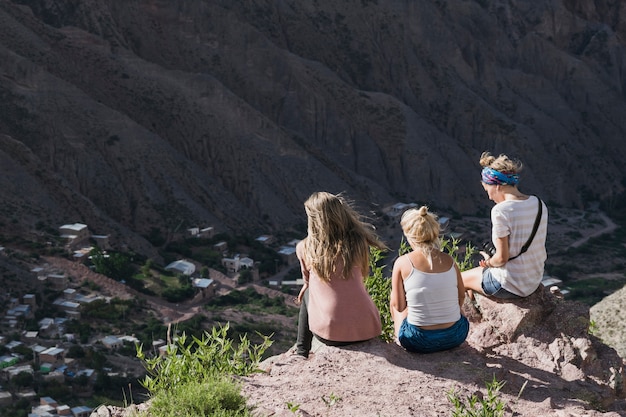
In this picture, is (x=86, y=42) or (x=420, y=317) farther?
(x=86, y=42)

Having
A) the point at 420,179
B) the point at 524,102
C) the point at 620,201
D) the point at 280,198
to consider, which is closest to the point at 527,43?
the point at 524,102

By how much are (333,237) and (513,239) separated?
5.28 ft

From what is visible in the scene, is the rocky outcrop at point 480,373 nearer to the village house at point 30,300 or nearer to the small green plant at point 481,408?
the small green plant at point 481,408

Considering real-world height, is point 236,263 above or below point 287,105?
below

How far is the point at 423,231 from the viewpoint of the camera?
22.5ft

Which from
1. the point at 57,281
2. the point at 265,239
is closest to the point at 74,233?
the point at 57,281

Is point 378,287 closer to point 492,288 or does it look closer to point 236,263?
point 492,288

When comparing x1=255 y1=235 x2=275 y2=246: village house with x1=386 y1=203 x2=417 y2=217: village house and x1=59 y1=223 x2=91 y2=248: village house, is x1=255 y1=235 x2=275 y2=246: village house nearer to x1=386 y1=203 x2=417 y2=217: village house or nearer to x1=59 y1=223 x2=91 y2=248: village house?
x1=386 y1=203 x2=417 y2=217: village house

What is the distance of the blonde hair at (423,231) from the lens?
686 centimetres

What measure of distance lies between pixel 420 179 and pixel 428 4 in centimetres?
1788

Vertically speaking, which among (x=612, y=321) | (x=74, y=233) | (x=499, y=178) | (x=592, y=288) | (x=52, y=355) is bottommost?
(x=592, y=288)

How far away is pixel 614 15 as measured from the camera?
7538cm

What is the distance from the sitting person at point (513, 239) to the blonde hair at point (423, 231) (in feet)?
2.01

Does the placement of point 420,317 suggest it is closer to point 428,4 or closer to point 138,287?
point 138,287
